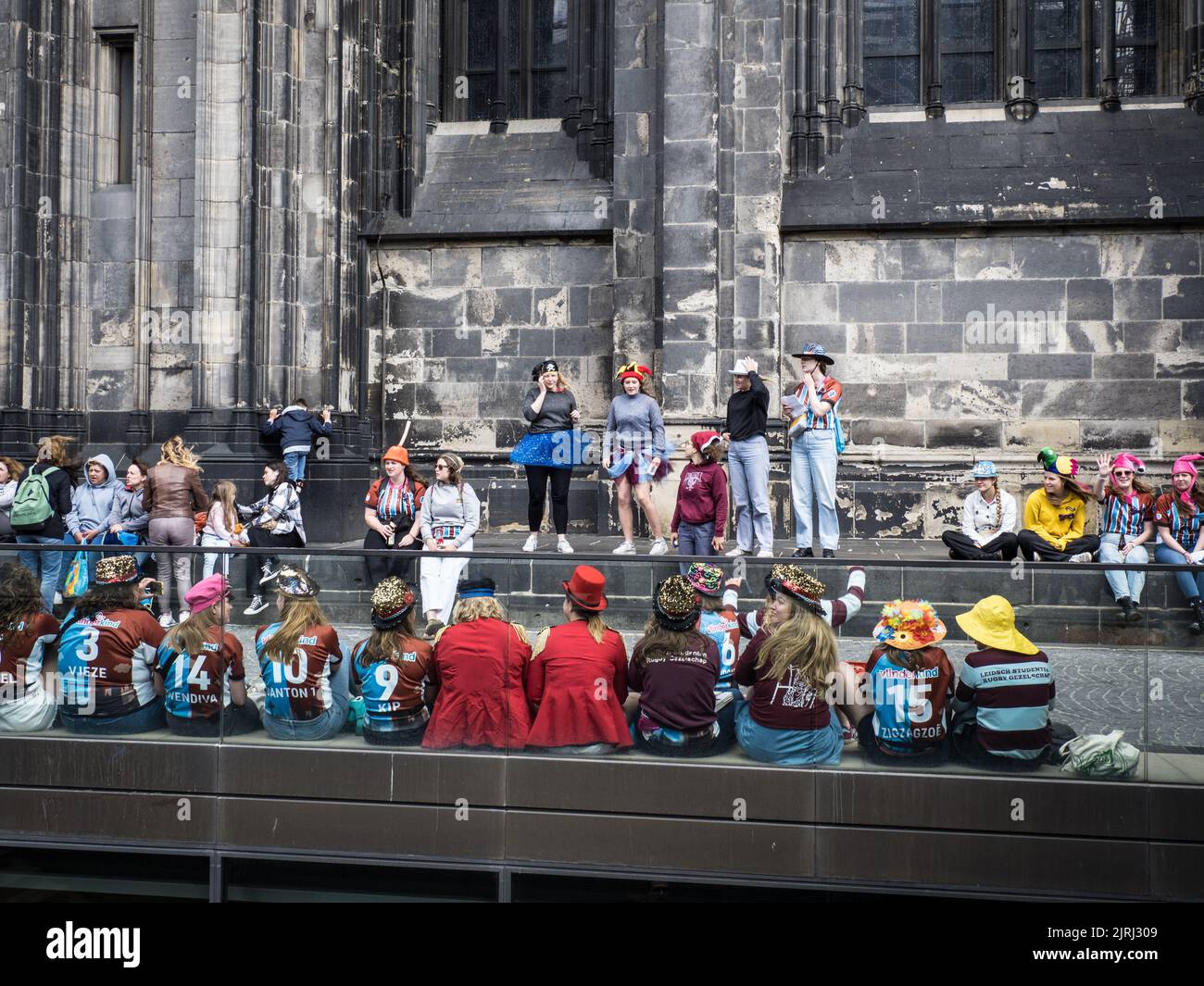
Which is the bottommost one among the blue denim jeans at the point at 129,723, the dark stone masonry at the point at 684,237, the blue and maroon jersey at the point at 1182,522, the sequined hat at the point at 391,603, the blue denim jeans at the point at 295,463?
the blue denim jeans at the point at 129,723

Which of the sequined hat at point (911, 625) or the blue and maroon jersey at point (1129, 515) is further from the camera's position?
the blue and maroon jersey at point (1129, 515)

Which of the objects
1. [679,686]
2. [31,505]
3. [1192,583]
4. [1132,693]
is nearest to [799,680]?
[679,686]

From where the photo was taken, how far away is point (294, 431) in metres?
13.4

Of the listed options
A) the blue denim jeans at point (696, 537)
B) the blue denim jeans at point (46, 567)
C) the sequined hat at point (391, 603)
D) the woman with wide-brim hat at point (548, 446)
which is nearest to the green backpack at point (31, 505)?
the woman with wide-brim hat at point (548, 446)

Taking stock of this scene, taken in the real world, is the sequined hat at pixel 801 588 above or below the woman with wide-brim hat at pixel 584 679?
above

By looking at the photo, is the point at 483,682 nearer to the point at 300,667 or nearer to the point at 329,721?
the point at 329,721

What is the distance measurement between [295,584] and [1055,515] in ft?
22.5

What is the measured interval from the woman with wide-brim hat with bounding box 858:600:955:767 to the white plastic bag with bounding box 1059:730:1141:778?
2.04 ft

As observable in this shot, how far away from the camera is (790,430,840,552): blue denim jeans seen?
10.7 metres

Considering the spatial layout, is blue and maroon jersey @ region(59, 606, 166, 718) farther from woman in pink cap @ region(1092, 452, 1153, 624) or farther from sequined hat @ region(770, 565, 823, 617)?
woman in pink cap @ region(1092, 452, 1153, 624)

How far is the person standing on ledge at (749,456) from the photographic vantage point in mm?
10938

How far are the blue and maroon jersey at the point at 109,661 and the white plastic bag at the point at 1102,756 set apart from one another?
16.2ft

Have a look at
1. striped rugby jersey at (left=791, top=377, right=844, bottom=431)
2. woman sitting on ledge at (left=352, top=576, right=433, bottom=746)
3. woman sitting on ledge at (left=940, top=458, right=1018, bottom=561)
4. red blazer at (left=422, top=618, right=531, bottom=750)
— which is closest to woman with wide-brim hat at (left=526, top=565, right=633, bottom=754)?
red blazer at (left=422, top=618, right=531, bottom=750)

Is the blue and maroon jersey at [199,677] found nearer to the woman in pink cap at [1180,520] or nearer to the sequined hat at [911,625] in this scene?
the sequined hat at [911,625]
